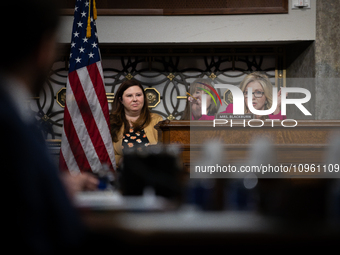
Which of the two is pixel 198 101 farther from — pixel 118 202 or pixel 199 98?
pixel 118 202

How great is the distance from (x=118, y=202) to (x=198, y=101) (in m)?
3.34

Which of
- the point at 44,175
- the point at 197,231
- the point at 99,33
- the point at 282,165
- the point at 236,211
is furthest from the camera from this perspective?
the point at 99,33

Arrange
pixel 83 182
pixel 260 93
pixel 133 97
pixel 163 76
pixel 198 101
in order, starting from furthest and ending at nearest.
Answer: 1. pixel 163 76
2. pixel 198 101
3. pixel 260 93
4. pixel 133 97
5. pixel 83 182

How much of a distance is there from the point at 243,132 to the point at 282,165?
0.37 meters

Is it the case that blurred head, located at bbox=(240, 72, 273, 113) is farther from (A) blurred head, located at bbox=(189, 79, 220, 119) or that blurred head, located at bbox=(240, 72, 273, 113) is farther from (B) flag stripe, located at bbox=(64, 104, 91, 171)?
(B) flag stripe, located at bbox=(64, 104, 91, 171)

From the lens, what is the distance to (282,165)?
234 cm

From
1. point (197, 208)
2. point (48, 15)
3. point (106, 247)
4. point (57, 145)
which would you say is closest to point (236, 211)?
point (197, 208)

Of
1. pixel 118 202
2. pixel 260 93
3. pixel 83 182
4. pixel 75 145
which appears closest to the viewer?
pixel 118 202

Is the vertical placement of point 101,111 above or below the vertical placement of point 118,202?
above

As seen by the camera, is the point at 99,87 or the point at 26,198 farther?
the point at 99,87

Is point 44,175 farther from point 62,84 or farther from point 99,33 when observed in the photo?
point 62,84

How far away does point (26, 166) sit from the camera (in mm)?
556

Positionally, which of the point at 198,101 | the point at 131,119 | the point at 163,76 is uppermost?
the point at 163,76

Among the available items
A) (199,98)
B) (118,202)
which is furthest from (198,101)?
(118,202)
